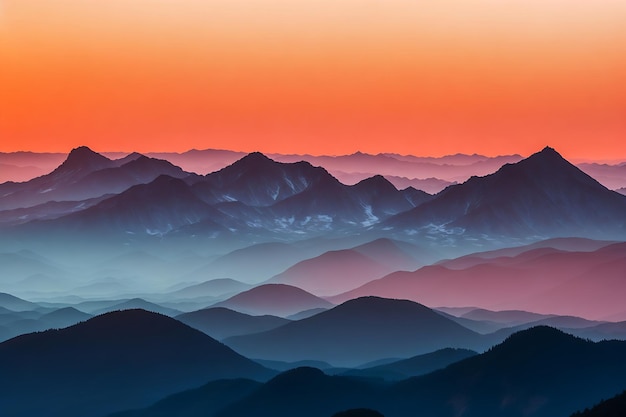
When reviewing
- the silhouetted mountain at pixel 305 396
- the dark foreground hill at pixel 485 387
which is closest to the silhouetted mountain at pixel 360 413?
the dark foreground hill at pixel 485 387

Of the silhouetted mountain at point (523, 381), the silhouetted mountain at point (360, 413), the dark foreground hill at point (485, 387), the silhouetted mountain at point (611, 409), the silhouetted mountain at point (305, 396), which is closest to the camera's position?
the silhouetted mountain at point (611, 409)

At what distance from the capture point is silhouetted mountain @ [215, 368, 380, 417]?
18488cm

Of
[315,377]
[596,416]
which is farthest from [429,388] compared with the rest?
[596,416]

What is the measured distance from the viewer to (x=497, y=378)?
184 meters

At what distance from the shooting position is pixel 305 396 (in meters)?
189

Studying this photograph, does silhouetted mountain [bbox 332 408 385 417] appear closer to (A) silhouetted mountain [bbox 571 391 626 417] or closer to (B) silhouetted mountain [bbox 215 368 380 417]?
(A) silhouetted mountain [bbox 571 391 626 417]

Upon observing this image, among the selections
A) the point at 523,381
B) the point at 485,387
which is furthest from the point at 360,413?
the point at 523,381

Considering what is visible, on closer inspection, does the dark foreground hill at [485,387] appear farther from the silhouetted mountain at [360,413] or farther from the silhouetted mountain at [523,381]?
the silhouetted mountain at [360,413]

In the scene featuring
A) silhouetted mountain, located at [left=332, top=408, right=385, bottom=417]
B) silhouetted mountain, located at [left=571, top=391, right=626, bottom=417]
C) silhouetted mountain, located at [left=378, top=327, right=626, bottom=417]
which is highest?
silhouetted mountain, located at [left=378, top=327, right=626, bottom=417]

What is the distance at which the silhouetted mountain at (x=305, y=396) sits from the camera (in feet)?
607

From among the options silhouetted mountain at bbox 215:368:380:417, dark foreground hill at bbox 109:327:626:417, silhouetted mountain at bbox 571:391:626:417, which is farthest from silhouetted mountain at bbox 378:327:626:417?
silhouetted mountain at bbox 571:391:626:417

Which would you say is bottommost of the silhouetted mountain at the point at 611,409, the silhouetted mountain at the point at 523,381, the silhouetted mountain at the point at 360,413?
the silhouetted mountain at the point at 611,409

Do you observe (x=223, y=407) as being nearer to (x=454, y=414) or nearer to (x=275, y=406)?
(x=275, y=406)

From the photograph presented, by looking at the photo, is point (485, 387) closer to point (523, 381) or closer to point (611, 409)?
point (523, 381)
